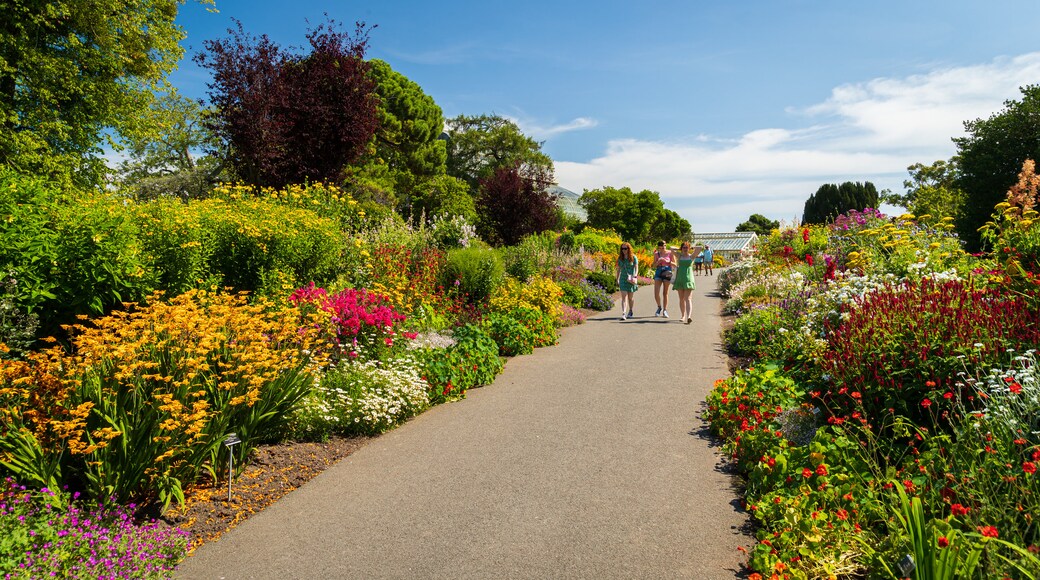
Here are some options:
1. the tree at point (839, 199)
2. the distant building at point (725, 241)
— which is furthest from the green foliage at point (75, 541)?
the tree at point (839, 199)

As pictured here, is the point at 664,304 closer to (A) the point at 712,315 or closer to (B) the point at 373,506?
(A) the point at 712,315

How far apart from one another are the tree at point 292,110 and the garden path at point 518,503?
361 inches

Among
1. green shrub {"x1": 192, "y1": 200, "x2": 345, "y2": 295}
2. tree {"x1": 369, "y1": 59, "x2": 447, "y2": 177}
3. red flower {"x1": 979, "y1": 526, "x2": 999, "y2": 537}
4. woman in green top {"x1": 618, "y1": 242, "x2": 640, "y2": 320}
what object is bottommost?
red flower {"x1": 979, "y1": 526, "x2": 999, "y2": 537}

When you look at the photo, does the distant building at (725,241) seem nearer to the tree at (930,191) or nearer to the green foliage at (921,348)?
the tree at (930,191)

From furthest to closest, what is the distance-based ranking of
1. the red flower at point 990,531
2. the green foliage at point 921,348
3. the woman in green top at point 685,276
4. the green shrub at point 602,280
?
the green shrub at point 602,280
the woman in green top at point 685,276
the green foliage at point 921,348
the red flower at point 990,531

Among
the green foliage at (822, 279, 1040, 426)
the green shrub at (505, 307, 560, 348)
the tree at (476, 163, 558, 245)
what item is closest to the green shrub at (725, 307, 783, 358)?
the green foliage at (822, 279, 1040, 426)

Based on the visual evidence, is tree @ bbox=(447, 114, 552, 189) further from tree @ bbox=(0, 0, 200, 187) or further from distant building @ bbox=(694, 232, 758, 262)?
tree @ bbox=(0, 0, 200, 187)

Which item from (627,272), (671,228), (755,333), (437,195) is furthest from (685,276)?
(671,228)

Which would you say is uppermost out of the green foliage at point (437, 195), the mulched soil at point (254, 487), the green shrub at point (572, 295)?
the green foliage at point (437, 195)

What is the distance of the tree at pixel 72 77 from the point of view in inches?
526

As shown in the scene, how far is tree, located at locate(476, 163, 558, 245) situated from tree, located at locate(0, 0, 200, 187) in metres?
11.1

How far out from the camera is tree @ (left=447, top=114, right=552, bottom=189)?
4919 centimetres

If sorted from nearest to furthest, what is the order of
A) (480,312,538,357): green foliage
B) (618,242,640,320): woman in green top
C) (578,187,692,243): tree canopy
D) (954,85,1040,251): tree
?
(480,312,538,357): green foliage
(618,242,640,320): woman in green top
(954,85,1040,251): tree
(578,187,692,243): tree canopy

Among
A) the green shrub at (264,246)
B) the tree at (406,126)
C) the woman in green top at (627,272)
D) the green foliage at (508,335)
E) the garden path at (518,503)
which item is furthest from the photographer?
the tree at (406,126)
